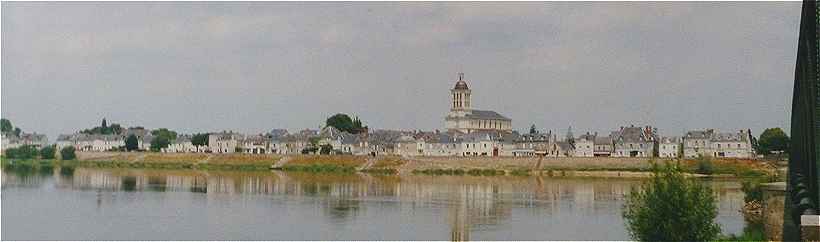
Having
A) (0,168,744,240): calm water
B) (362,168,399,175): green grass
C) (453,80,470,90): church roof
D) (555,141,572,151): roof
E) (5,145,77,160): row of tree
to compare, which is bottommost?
(0,168,744,240): calm water

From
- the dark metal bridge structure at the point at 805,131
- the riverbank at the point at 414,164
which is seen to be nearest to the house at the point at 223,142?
the riverbank at the point at 414,164

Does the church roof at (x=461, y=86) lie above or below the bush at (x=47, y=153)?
above

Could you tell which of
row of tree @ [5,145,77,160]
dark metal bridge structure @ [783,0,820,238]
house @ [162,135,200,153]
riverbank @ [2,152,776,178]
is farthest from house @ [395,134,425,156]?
dark metal bridge structure @ [783,0,820,238]

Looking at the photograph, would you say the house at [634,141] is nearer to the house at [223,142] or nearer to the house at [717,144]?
the house at [717,144]

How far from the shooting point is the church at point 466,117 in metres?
139

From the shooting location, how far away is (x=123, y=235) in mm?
34094

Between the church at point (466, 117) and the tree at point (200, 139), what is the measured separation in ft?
113

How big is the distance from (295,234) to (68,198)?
22181mm

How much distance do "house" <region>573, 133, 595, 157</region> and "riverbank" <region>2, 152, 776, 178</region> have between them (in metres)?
13.9

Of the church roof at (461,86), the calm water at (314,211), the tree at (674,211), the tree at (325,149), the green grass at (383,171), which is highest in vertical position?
the church roof at (461,86)

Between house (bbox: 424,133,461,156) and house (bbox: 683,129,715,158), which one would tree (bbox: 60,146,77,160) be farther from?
house (bbox: 683,129,715,158)

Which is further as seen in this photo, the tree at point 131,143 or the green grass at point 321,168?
the tree at point 131,143

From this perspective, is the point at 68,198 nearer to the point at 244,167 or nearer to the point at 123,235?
the point at 123,235

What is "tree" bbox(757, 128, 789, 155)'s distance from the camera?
91750mm
